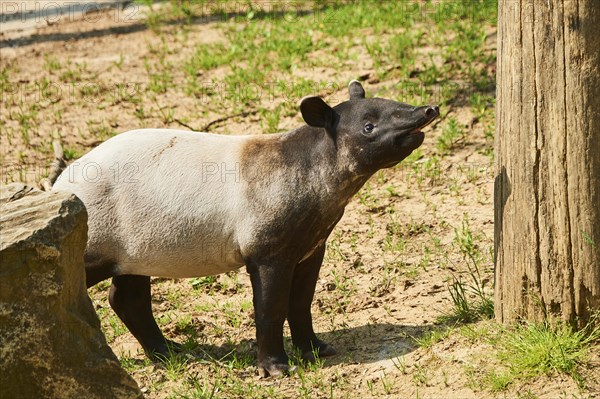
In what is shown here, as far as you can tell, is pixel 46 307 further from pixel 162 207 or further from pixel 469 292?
pixel 469 292

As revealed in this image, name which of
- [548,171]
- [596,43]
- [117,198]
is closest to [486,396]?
[548,171]

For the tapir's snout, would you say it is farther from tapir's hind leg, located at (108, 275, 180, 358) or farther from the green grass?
tapir's hind leg, located at (108, 275, 180, 358)

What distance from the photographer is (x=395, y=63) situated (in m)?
10.7

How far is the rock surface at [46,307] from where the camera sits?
4.82 metres

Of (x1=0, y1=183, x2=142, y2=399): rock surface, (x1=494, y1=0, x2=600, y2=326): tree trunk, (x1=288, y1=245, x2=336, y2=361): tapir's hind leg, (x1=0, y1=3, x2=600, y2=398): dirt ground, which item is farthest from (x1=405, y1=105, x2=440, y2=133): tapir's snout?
(x1=0, y1=183, x2=142, y2=399): rock surface

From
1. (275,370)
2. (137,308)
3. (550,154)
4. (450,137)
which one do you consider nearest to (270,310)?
(275,370)

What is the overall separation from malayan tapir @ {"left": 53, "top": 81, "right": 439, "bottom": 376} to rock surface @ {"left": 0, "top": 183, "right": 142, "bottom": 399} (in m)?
1.12

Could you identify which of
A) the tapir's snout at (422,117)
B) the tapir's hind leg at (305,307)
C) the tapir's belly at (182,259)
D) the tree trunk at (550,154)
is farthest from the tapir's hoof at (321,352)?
the tapir's snout at (422,117)

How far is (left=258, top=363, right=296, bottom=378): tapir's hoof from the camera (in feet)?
20.7

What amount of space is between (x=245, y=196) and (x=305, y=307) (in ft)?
2.98

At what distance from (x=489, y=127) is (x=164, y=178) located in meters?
4.17

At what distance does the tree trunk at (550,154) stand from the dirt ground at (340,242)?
1.82 feet

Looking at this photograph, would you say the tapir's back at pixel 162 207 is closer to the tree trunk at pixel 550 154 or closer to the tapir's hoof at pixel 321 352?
the tapir's hoof at pixel 321 352

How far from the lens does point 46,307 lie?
4918mm
